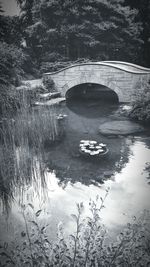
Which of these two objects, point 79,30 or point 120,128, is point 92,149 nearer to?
point 120,128

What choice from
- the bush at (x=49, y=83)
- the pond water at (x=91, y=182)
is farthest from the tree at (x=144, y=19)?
the pond water at (x=91, y=182)

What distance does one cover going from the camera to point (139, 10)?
1294 centimetres

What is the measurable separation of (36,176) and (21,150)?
0.60 metres

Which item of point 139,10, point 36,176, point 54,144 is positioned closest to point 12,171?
point 36,176

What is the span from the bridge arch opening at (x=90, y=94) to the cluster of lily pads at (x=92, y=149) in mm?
5296

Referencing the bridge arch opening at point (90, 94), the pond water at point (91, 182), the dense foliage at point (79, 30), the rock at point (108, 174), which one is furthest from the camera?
the dense foliage at point (79, 30)

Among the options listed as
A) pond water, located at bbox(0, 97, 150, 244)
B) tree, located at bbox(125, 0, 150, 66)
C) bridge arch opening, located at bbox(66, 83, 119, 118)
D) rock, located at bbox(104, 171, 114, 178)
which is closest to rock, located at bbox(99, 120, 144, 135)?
pond water, located at bbox(0, 97, 150, 244)

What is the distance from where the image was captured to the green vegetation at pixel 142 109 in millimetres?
6601

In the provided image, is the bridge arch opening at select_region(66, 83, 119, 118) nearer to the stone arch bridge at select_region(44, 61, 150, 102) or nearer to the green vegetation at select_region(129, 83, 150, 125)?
the stone arch bridge at select_region(44, 61, 150, 102)

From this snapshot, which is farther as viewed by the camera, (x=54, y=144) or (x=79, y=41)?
(x=79, y=41)

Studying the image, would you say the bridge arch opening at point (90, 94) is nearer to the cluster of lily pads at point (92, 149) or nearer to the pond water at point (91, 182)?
the pond water at point (91, 182)

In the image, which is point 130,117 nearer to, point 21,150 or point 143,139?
point 143,139

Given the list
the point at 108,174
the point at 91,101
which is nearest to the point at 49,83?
the point at 91,101

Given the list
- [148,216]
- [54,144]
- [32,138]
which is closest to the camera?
[148,216]
